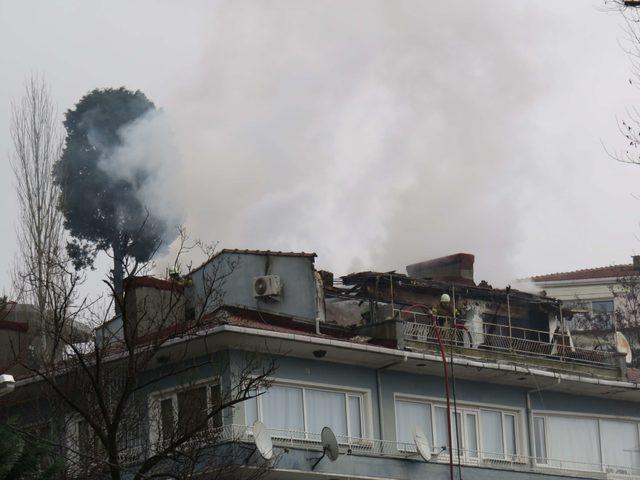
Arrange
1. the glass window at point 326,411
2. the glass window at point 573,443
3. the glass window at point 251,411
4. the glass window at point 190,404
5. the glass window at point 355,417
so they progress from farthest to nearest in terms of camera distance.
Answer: the glass window at point 573,443 → the glass window at point 355,417 → the glass window at point 326,411 → the glass window at point 251,411 → the glass window at point 190,404

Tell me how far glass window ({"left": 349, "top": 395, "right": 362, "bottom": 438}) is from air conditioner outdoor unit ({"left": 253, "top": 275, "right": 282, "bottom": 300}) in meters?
3.92

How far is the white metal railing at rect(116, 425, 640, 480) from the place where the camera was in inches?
1198

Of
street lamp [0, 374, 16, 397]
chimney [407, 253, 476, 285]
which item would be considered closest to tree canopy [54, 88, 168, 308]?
chimney [407, 253, 476, 285]

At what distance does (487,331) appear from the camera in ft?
133

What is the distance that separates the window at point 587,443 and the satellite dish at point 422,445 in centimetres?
547

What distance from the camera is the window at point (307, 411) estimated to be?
31.6 m

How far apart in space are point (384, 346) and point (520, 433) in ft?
18.2

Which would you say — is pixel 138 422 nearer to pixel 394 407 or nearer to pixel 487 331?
pixel 394 407

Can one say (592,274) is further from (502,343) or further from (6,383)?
(6,383)

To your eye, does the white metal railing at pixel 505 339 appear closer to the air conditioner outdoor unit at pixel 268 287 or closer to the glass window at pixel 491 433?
the glass window at pixel 491 433

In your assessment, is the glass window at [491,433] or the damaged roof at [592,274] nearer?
the glass window at [491,433]

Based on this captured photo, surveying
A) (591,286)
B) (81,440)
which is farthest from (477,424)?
(591,286)

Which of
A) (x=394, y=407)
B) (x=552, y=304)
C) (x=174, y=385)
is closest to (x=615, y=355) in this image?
(x=552, y=304)

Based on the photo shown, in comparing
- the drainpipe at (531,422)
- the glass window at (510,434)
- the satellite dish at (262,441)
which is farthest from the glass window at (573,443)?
the satellite dish at (262,441)
